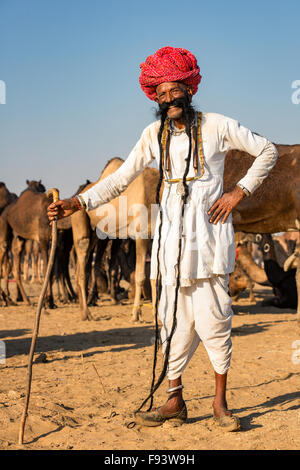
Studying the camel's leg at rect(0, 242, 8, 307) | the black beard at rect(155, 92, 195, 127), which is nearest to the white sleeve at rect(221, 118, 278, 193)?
the black beard at rect(155, 92, 195, 127)

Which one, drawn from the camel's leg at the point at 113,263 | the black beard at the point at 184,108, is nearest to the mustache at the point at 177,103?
the black beard at the point at 184,108

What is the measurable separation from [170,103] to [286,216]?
5.24 metres

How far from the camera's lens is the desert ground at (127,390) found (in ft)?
10.3

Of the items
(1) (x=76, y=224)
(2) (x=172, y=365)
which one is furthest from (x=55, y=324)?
(2) (x=172, y=365)

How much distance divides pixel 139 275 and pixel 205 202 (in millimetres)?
5771

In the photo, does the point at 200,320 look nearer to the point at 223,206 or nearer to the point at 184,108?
the point at 223,206

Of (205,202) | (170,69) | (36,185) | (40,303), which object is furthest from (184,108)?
(36,185)

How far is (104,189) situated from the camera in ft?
11.9

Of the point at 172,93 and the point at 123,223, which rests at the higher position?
the point at 172,93

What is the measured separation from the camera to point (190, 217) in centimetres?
336

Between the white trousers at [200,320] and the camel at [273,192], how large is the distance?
4.65 meters

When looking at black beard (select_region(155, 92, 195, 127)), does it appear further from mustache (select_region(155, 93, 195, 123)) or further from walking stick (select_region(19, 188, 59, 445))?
walking stick (select_region(19, 188, 59, 445))

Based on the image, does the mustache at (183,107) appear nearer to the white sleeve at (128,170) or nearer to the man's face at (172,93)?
the man's face at (172,93)

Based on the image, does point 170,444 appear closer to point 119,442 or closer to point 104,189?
point 119,442
